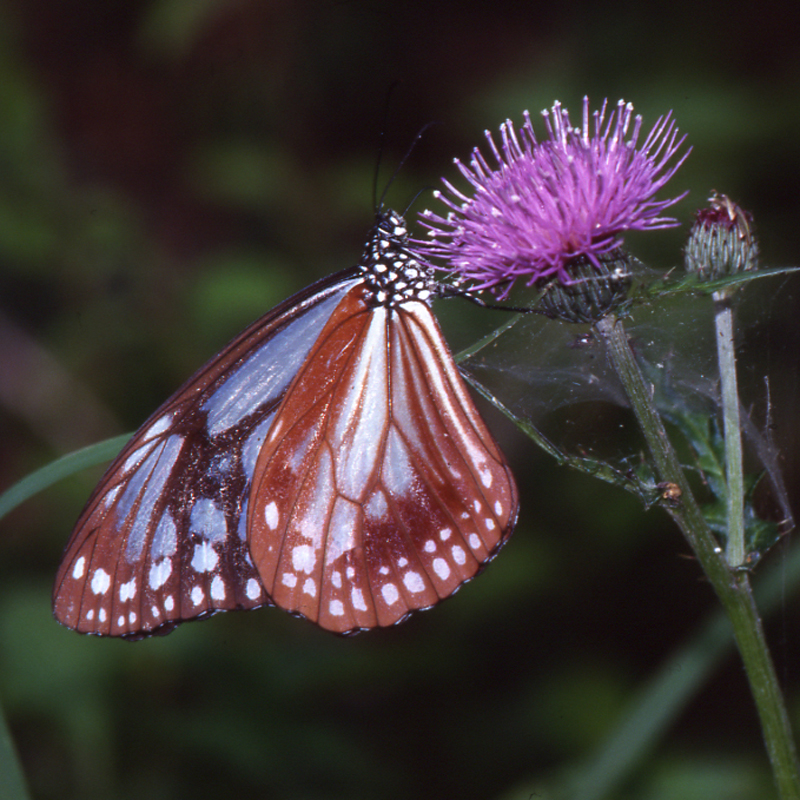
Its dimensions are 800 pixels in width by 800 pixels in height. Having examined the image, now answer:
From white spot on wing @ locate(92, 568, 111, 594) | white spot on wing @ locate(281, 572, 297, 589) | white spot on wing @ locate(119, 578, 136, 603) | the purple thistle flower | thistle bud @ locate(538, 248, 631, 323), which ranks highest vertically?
the purple thistle flower

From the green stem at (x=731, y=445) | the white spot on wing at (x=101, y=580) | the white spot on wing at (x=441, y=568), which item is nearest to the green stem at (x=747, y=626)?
the green stem at (x=731, y=445)

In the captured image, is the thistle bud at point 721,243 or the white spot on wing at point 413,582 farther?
the white spot on wing at point 413,582

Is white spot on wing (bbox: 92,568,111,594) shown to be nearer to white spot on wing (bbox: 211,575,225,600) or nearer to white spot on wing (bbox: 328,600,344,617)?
white spot on wing (bbox: 211,575,225,600)

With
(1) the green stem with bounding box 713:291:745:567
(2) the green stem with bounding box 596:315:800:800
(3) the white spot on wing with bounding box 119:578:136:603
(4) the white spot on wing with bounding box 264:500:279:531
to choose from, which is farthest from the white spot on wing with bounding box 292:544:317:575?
(1) the green stem with bounding box 713:291:745:567

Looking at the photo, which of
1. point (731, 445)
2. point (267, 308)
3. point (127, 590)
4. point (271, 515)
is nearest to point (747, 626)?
point (731, 445)

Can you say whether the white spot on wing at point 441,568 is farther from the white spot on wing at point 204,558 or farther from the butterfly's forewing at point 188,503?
the white spot on wing at point 204,558

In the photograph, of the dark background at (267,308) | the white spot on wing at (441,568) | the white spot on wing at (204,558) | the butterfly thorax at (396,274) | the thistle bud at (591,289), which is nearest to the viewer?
the thistle bud at (591,289)

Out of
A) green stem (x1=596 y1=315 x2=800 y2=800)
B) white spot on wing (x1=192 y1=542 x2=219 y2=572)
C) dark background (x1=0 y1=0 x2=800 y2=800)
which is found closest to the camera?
green stem (x1=596 y1=315 x2=800 y2=800)

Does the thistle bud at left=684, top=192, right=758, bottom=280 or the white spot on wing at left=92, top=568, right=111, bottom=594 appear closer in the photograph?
the thistle bud at left=684, top=192, right=758, bottom=280
